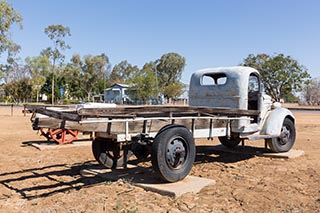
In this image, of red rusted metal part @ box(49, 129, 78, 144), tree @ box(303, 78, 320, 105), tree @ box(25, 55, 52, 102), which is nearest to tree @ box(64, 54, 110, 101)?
tree @ box(25, 55, 52, 102)

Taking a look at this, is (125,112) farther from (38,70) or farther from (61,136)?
(38,70)

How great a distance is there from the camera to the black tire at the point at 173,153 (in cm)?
496

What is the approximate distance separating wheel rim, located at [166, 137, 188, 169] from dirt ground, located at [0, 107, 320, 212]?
54cm

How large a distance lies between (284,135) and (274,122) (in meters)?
0.73

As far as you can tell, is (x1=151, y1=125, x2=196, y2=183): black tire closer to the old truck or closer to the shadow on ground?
the old truck

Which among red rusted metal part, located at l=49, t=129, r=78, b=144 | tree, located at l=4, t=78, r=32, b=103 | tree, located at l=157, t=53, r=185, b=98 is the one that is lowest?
red rusted metal part, located at l=49, t=129, r=78, b=144

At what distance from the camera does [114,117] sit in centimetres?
482

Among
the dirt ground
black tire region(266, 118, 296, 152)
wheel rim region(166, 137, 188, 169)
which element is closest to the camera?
the dirt ground

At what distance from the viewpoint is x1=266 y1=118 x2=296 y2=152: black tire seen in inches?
326

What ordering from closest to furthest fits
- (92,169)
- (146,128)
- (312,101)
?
(146,128) < (92,169) < (312,101)

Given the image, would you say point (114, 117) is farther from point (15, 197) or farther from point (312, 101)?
point (312, 101)

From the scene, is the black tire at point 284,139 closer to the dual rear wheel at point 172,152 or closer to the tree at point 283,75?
the dual rear wheel at point 172,152

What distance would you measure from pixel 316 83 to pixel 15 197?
3098 inches

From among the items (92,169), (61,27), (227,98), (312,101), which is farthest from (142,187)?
(312,101)
